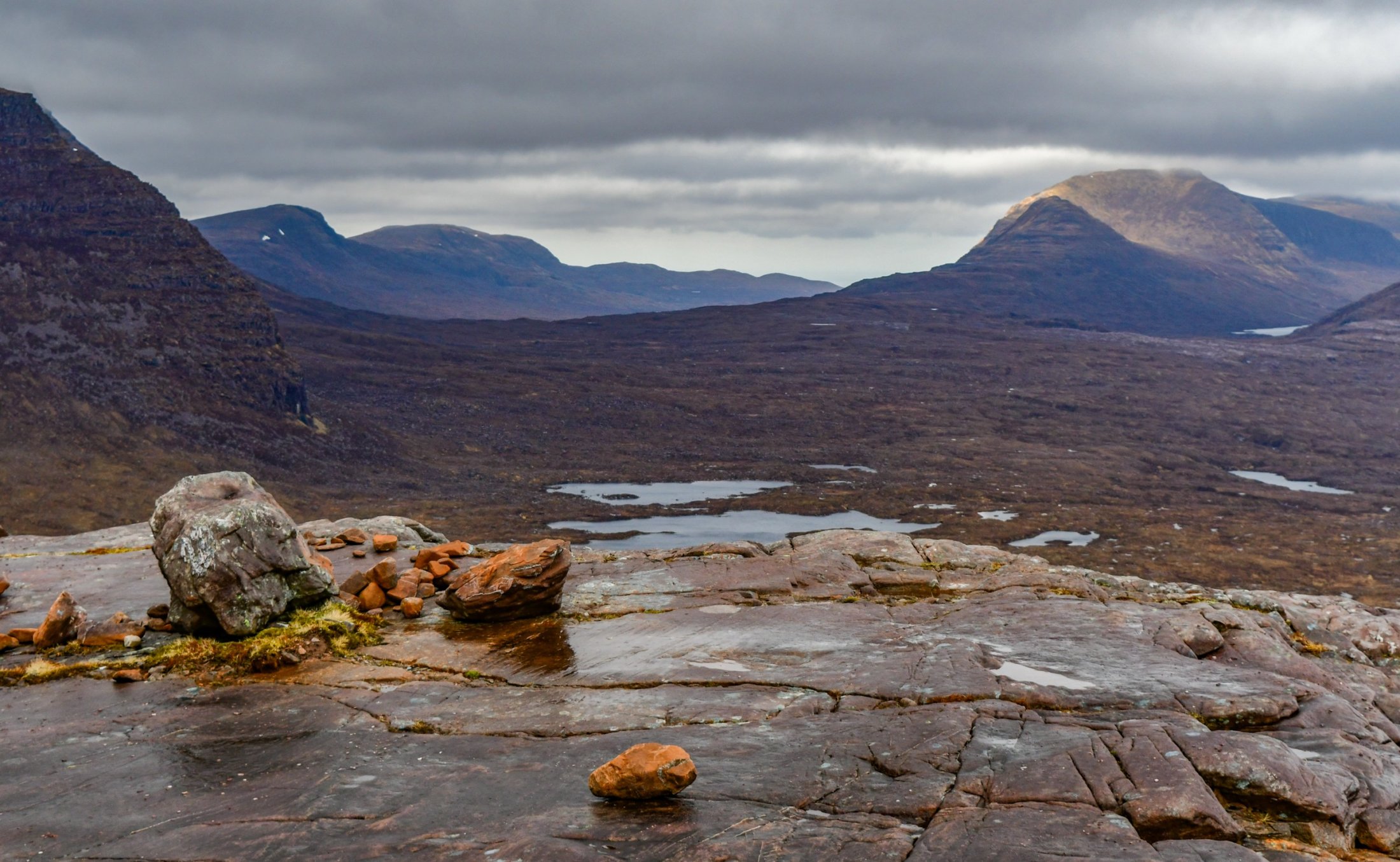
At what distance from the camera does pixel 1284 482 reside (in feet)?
429

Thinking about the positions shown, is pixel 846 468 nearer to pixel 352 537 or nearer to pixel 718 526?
pixel 718 526

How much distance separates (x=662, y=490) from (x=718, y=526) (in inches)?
816

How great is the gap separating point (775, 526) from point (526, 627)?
76763 millimetres

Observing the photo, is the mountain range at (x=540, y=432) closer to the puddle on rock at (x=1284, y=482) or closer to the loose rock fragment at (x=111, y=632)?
the puddle on rock at (x=1284, y=482)

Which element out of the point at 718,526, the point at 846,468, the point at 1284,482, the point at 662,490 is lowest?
the point at 1284,482

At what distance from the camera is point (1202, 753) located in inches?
472

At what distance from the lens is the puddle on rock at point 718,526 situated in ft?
293

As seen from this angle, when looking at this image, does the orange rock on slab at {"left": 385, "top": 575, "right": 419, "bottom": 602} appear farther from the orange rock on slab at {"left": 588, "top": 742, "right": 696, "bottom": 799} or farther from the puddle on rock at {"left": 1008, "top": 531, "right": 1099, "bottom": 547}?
the puddle on rock at {"left": 1008, "top": 531, "right": 1099, "bottom": 547}

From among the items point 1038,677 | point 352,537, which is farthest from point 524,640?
point 1038,677

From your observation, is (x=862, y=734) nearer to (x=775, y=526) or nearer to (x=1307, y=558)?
(x=775, y=526)

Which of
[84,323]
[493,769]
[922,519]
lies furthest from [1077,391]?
[493,769]

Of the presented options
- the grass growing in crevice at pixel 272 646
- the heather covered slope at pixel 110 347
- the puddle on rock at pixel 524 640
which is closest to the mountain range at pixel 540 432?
the heather covered slope at pixel 110 347

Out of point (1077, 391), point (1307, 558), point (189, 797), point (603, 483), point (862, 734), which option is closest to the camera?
point (189, 797)

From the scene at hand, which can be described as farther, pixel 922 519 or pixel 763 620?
pixel 922 519
